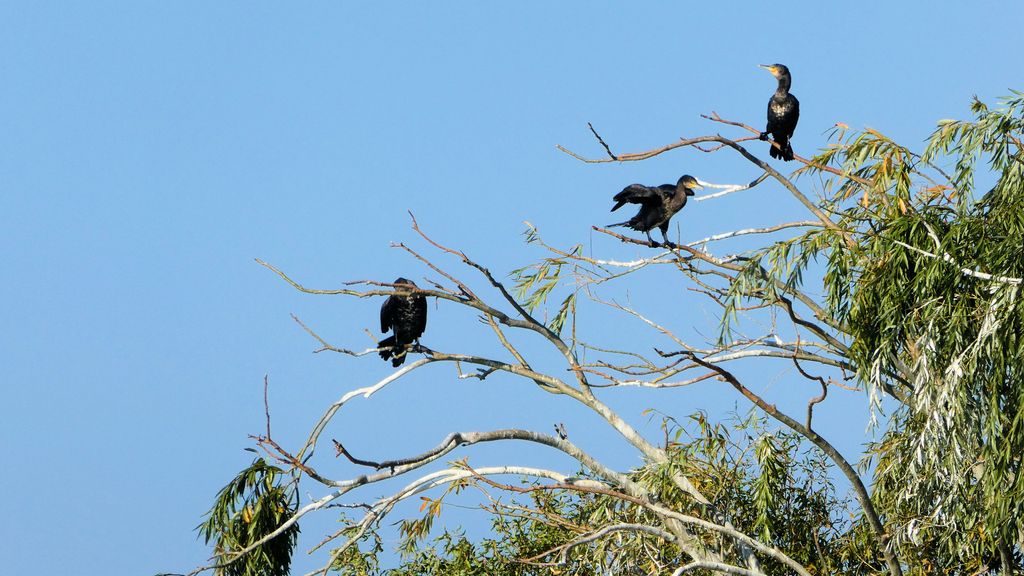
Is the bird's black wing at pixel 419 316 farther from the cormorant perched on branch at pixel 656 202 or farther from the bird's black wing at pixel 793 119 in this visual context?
the bird's black wing at pixel 793 119

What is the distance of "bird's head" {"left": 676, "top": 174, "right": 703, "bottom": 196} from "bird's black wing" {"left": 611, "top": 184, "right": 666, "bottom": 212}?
17 cm

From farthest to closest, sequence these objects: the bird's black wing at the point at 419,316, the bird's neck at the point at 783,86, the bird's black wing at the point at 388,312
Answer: the bird's neck at the point at 783,86 < the bird's black wing at the point at 388,312 < the bird's black wing at the point at 419,316

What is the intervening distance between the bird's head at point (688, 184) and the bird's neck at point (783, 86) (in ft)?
4.92

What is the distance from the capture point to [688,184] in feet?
26.7

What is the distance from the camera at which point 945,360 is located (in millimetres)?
7336

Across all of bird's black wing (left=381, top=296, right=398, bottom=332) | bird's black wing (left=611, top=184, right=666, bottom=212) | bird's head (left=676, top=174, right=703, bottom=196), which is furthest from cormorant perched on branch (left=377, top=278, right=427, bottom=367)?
bird's head (left=676, top=174, right=703, bottom=196)

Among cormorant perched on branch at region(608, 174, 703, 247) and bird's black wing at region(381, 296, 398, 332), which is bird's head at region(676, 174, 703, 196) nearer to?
cormorant perched on branch at region(608, 174, 703, 247)

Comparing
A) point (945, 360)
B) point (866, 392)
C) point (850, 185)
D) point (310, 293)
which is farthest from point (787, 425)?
point (310, 293)

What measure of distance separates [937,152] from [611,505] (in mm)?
3560

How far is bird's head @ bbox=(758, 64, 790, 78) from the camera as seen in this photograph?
9328 mm

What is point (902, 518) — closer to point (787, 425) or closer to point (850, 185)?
point (787, 425)

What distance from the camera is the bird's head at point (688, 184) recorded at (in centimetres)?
810

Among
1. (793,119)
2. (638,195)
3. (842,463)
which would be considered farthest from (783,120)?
(842,463)

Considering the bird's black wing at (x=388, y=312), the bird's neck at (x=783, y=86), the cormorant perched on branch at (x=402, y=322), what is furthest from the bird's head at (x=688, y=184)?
the bird's black wing at (x=388, y=312)
